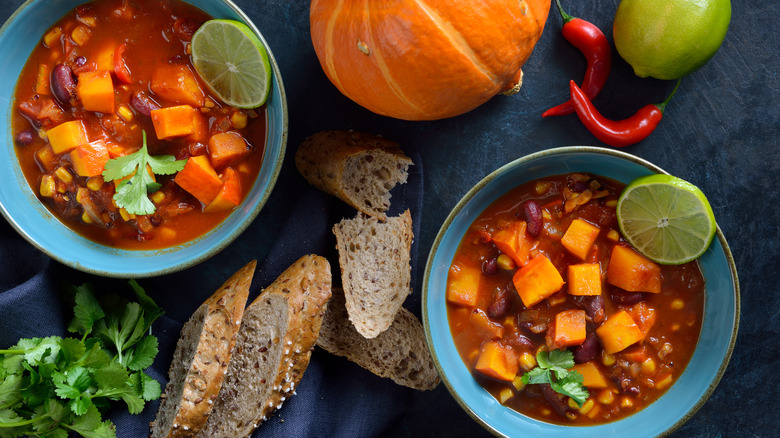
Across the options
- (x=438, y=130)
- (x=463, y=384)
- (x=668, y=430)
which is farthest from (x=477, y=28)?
(x=668, y=430)

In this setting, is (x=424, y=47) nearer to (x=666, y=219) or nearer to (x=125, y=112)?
(x=666, y=219)

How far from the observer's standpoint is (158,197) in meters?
3.24

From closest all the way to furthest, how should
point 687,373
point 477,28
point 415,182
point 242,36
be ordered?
point 477,28, point 242,36, point 687,373, point 415,182

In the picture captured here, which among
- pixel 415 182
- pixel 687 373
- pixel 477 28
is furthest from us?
pixel 415 182

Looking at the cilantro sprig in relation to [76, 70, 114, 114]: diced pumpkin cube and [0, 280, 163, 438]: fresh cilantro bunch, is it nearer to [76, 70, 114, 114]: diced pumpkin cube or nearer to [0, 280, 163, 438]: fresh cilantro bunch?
[76, 70, 114, 114]: diced pumpkin cube

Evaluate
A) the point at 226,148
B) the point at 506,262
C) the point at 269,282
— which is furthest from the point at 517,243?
the point at 226,148

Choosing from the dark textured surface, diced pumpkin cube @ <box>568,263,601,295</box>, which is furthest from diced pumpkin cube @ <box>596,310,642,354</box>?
the dark textured surface

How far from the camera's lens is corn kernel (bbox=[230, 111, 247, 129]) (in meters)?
3.25

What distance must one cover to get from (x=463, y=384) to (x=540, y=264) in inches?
28.7

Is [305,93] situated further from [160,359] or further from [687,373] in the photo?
[687,373]

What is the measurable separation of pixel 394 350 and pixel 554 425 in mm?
933

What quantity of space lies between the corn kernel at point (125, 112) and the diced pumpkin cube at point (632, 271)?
102 inches

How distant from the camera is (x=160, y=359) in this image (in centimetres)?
360

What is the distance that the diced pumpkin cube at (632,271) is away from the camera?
3.10 m
